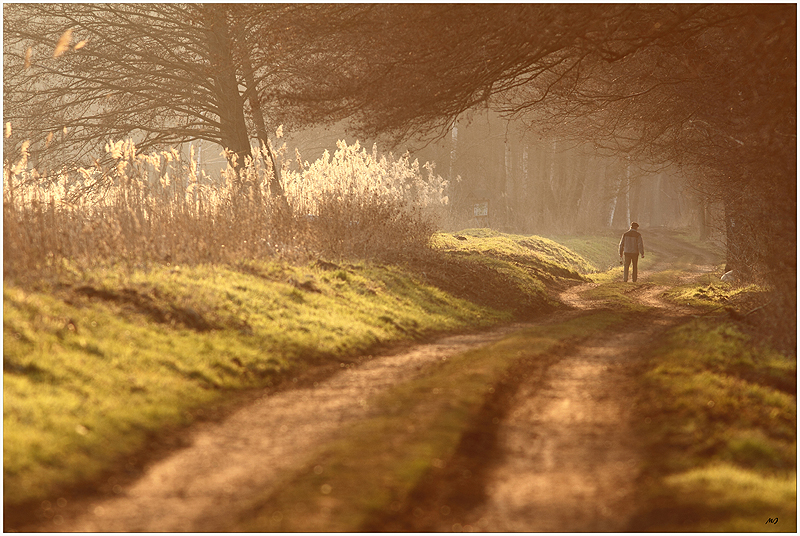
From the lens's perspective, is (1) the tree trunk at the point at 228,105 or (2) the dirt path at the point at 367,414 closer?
(2) the dirt path at the point at 367,414

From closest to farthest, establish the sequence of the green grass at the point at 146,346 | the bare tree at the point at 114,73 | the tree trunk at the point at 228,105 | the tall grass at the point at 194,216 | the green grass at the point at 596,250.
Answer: the green grass at the point at 146,346 < the tall grass at the point at 194,216 < the bare tree at the point at 114,73 < the tree trunk at the point at 228,105 < the green grass at the point at 596,250

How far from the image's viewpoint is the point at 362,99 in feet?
42.7

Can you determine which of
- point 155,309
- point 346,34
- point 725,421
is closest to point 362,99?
point 346,34

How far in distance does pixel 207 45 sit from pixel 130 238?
33.8ft

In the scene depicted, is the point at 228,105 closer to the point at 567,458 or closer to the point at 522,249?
the point at 522,249

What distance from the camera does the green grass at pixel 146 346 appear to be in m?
6.34

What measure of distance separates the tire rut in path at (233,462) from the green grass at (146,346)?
1.64ft

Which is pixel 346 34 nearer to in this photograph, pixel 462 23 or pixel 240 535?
pixel 462 23

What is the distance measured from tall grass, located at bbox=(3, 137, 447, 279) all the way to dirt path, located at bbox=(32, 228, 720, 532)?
14.5ft

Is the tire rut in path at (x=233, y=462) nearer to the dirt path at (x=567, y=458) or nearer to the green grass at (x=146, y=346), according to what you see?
the green grass at (x=146, y=346)

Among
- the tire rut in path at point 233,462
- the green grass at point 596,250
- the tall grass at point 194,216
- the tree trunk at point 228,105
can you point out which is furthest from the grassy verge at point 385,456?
the green grass at point 596,250

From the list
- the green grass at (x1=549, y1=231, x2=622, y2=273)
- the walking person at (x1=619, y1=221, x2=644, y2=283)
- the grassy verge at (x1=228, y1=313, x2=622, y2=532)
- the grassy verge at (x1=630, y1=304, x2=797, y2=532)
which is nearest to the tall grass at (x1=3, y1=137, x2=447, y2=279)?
the grassy verge at (x1=228, y1=313, x2=622, y2=532)

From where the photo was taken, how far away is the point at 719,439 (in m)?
6.78

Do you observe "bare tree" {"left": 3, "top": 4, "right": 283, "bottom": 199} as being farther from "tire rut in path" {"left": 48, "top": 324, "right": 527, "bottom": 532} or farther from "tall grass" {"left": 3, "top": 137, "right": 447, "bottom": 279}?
"tire rut in path" {"left": 48, "top": 324, "right": 527, "bottom": 532}
